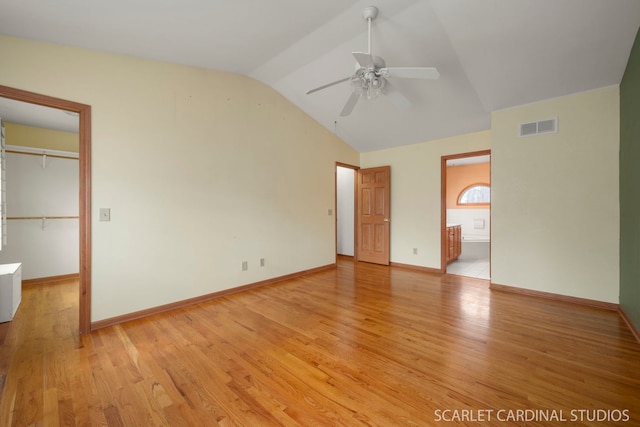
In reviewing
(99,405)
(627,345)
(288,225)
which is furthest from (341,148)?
(99,405)

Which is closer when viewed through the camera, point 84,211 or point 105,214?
point 84,211

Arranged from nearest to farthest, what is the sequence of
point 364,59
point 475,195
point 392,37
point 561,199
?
point 364,59
point 392,37
point 561,199
point 475,195

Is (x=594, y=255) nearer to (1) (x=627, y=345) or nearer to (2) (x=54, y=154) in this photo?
(1) (x=627, y=345)

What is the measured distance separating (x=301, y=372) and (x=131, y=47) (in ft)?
11.2

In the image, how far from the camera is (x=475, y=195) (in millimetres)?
7816

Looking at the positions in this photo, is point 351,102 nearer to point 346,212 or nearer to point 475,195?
point 346,212

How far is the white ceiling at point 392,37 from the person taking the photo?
2.25 meters

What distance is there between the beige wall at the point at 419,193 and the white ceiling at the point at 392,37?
3.13 feet

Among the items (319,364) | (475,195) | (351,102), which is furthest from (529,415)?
(475,195)

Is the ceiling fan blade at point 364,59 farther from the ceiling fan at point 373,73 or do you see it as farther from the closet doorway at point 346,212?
the closet doorway at point 346,212

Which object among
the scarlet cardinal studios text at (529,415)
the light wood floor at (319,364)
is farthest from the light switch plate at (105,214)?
the scarlet cardinal studios text at (529,415)

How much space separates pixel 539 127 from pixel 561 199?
0.97m

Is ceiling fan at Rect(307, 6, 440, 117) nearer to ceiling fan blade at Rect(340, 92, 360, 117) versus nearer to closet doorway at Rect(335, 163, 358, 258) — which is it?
ceiling fan blade at Rect(340, 92, 360, 117)

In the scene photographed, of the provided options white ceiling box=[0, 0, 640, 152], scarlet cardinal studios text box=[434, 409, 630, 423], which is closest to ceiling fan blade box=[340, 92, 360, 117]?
white ceiling box=[0, 0, 640, 152]
